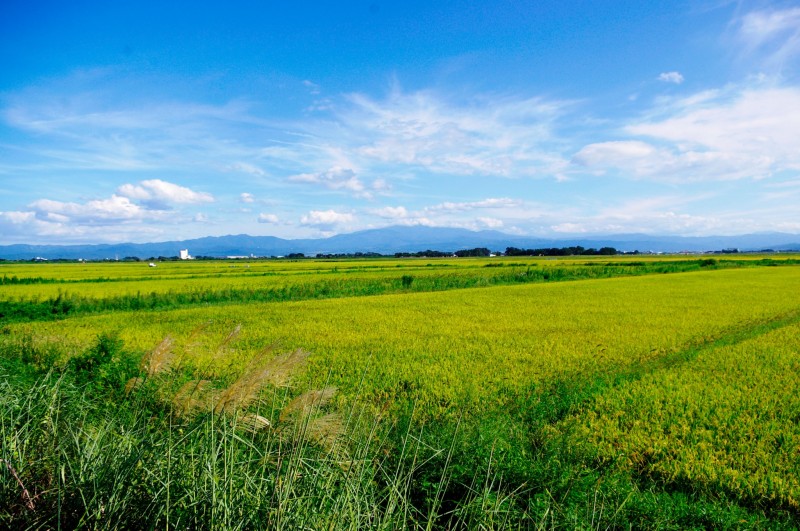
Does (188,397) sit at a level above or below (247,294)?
above

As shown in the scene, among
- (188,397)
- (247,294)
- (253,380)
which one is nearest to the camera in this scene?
(253,380)

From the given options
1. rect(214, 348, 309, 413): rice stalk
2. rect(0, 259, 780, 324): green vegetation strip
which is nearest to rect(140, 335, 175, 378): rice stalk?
rect(214, 348, 309, 413): rice stalk

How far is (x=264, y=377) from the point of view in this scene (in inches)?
119

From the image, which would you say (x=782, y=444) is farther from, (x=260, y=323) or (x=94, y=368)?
(x=260, y=323)

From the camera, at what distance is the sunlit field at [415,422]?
2.60 meters

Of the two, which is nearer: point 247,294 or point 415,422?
point 415,422

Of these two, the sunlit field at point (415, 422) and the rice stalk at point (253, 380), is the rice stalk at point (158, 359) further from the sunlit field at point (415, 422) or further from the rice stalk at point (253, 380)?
the rice stalk at point (253, 380)

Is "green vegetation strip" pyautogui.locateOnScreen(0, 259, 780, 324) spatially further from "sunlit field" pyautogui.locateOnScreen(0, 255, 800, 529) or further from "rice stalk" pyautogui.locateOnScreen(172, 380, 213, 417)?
"rice stalk" pyautogui.locateOnScreen(172, 380, 213, 417)

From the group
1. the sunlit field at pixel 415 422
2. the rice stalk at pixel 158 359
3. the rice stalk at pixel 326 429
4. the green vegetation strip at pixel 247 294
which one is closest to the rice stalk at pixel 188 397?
the sunlit field at pixel 415 422

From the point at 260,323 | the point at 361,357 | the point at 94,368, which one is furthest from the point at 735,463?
the point at 260,323

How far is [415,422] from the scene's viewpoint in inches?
268

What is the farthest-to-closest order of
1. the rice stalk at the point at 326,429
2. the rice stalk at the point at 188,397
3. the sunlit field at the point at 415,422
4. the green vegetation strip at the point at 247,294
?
the green vegetation strip at the point at 247,294, the rice stalk at the point at 188,397, the rice stalk at the point at 326,429, the sunlit field at the point at 415,422

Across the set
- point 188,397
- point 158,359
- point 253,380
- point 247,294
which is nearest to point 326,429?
point 253,380

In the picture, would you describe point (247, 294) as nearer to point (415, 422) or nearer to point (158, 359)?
point (415, 422)
